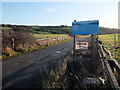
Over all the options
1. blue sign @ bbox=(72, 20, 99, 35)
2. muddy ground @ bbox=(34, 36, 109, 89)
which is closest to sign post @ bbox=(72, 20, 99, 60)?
blue sign @ bbox=(72, 20, 99, 35)

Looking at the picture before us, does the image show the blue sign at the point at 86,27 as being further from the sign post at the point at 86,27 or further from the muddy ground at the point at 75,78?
the muddy ground at the point at 75,78

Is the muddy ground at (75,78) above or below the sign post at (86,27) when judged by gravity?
below

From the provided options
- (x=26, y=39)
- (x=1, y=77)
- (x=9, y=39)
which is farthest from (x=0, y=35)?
(x=1, y=77)

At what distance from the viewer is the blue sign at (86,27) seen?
5.80 metres

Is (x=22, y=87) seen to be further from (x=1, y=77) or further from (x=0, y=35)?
(x=0, y=35)

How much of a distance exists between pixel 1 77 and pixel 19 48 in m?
7.29

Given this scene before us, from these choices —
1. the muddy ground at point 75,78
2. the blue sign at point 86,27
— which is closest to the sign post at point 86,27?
the blue sign at point 86,27

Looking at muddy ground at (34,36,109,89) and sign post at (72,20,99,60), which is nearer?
muddy ground at (34,36,109,89)

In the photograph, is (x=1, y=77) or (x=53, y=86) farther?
(x=1, y=77)

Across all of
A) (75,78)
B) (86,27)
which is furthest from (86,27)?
(75,78)

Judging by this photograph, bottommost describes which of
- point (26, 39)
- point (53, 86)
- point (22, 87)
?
point (22, 87)

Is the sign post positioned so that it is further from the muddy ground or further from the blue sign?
the muddy ground

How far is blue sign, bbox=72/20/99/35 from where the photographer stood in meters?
5.80

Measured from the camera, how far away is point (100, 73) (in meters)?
4.69
